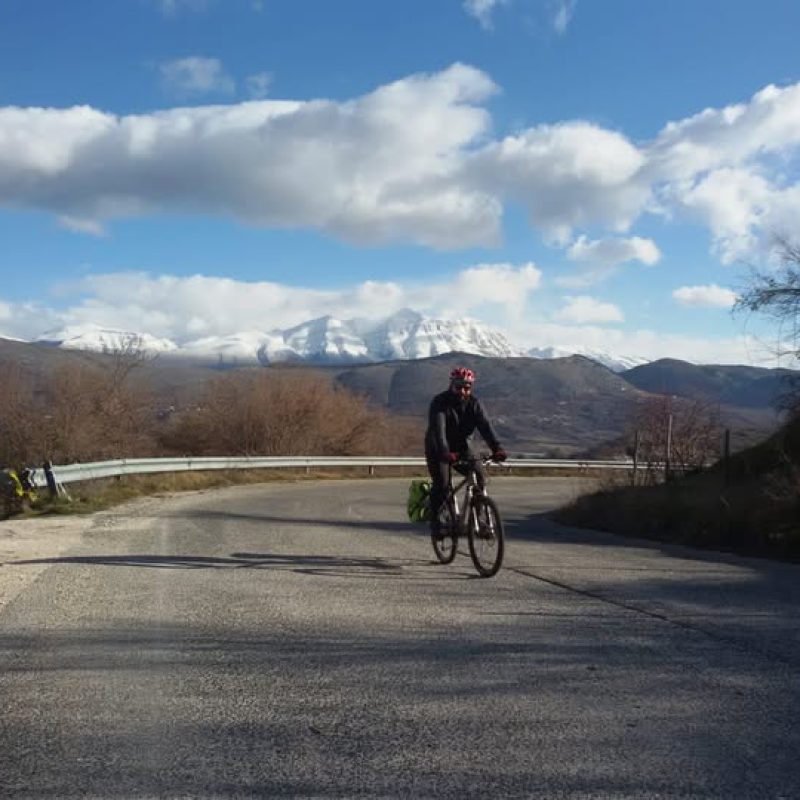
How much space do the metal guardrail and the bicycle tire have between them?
9.21 meters

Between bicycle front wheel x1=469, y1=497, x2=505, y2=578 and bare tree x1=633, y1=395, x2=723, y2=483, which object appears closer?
bicycle front wheel x1=469, y1=497, x2=505, y2=578

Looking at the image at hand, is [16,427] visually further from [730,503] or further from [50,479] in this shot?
[730,503]

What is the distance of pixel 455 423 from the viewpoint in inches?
359

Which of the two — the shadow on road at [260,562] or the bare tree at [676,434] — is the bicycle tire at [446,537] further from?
the bare tree at [676,434]

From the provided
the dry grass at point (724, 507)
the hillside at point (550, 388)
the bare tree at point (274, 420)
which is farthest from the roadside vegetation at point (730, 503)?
the hillside at point (550, 388)

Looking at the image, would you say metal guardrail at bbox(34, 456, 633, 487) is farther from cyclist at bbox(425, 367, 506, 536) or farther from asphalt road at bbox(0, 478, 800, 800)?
cyclist at bbox(425, 367, 506, 536)

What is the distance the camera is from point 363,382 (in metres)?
166

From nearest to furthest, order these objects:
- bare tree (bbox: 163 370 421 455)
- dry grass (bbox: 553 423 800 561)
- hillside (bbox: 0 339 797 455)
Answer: dry grass (bbox: 553 423 800 561) → bare tree (bbox: 163 370 421 455) → hillside (bbox: 0 339 797 455)

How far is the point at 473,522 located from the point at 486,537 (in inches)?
9.0

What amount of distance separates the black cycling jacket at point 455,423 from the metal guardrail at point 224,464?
9.57m

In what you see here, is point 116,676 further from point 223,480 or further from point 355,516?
point 223,480

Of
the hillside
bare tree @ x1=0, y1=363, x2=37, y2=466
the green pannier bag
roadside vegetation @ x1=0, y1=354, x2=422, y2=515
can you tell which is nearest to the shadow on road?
the green pannier bag

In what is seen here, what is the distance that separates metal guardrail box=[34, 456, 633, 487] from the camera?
18075 mm

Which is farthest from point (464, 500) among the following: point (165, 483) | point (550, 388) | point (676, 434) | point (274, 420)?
point (550, 388)
